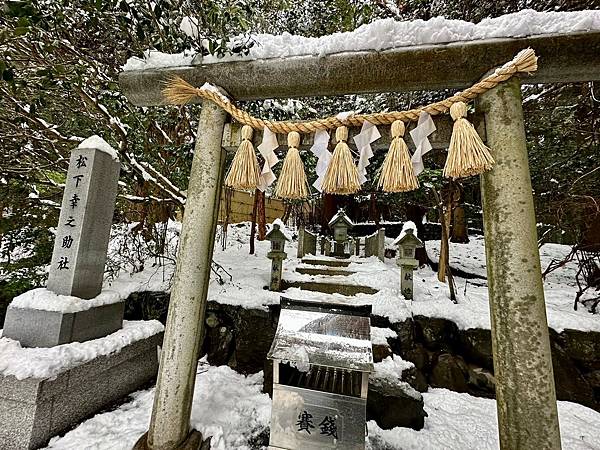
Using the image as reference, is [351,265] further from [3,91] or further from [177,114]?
[3,91]

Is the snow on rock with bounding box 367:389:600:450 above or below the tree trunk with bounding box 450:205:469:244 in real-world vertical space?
below

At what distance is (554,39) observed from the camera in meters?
1.50

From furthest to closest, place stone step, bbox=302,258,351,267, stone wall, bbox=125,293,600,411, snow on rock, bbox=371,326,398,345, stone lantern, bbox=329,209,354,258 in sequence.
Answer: stone lantern, bbox=329,209,354,258 < stone step, bbox=302,258,351,267 < stone wall, bbox=125,293,600,411 < snow on rock, bbox=371,326,398,345

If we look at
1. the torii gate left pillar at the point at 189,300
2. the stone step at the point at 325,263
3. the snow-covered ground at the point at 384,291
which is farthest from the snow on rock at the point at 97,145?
the stone step at the point at 325,263

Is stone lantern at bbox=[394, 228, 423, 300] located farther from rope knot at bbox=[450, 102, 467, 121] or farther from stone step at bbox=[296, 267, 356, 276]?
rope knot at bbox=[450, 102, 467, 121]

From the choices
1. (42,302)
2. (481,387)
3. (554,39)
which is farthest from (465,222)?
(42,302)

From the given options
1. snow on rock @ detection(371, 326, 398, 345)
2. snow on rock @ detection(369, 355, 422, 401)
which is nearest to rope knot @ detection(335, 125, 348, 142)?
snow on rock @ detection(369, 355, 422, 401)

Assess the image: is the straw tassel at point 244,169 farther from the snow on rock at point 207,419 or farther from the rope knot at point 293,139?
the snow on rock at point 207,419

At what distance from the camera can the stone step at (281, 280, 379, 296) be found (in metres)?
4.81

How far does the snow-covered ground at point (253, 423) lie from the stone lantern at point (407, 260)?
1529 mm

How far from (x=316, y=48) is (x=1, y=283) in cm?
582

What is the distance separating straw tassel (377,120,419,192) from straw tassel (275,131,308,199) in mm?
512

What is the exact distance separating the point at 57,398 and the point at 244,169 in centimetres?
242

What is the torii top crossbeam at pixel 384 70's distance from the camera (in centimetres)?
153
